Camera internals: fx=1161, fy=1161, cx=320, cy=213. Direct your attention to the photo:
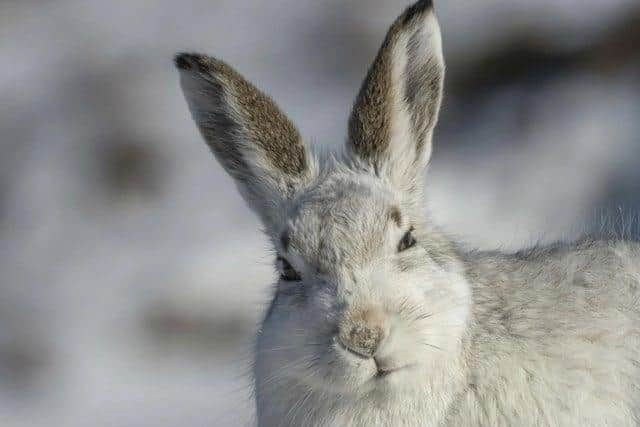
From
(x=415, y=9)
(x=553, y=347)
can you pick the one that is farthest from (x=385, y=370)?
(x=415, y=9)

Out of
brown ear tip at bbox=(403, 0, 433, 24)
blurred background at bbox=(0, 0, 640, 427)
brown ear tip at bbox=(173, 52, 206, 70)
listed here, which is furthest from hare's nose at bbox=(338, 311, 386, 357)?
blurred background at bbox=(0, 0, 640, 427)

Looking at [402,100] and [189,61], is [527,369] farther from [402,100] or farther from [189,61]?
[189,61]

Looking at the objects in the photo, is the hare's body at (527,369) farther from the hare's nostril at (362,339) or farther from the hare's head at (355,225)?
the hare's nostril at (362,339)

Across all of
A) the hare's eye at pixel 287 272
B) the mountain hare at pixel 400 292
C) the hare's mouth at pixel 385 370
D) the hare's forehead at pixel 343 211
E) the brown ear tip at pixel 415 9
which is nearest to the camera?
the hare's mouth at pixel 385 370

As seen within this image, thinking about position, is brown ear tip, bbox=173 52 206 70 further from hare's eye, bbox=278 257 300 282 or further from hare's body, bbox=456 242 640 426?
hare's body, bbox=456 242 640 426

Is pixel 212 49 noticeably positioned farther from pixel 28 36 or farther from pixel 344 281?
pixel 344 281

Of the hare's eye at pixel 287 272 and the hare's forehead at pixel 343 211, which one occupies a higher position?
the hare's forehead at pixel 343 211

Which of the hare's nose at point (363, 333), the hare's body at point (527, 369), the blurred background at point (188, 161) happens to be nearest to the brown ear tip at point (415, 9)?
the hare's body at point (527, 369)

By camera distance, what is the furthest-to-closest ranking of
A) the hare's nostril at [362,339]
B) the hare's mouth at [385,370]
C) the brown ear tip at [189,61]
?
the brown ear tip at [189,61] < the hare's mouth at [385,370] < the hare's nostril at [362,339]
